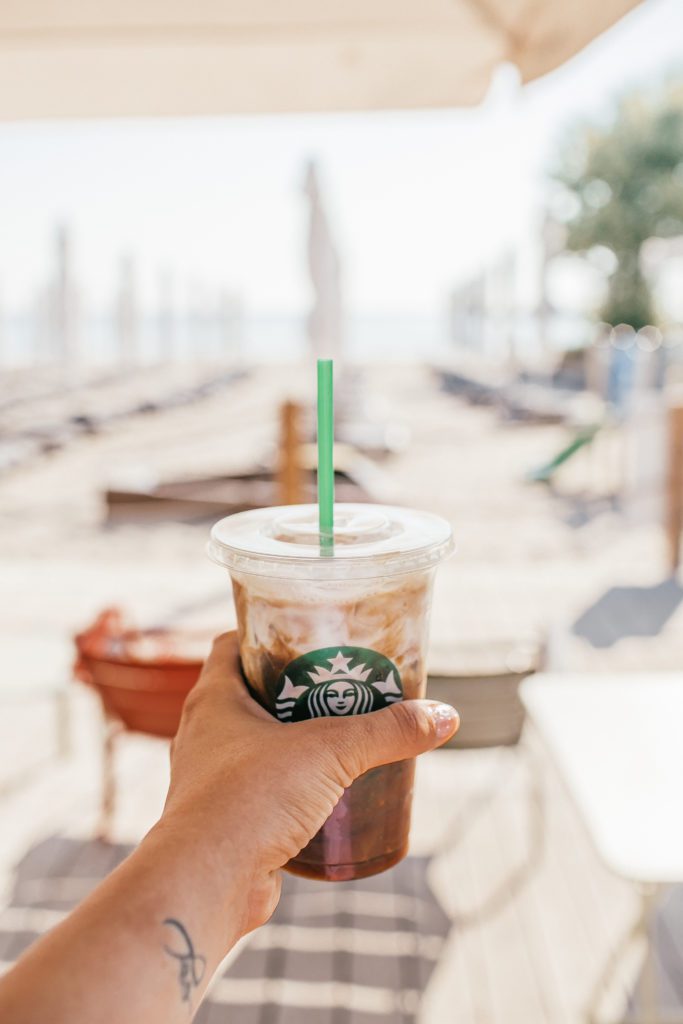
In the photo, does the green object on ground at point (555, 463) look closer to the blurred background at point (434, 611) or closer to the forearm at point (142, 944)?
the blurred background at point (434, 611)

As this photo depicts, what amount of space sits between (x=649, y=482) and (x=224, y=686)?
21.0ft

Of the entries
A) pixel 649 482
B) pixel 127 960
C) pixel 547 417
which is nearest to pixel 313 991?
pixel 127 960

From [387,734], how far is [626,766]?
130 centimetres

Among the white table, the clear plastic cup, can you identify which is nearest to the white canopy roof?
the clear plastic cup

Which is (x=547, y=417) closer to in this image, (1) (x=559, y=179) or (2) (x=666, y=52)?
(1) (x=559, y=179)

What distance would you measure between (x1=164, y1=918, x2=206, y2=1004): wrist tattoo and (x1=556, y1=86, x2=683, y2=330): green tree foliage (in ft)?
98.6

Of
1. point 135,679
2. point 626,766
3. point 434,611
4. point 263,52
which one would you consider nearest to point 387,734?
point 626,766

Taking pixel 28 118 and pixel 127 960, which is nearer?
pixel 127 960

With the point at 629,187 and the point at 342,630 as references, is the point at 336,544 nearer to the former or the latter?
the point at 342,630

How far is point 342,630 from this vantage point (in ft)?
3.26

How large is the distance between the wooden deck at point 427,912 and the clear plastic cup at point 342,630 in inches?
48.9

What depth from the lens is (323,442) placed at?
103 centimetres

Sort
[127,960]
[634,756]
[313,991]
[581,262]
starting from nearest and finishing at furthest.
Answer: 1. [127,960]
2. [634,756]
3. [313,991]
4. [581,262]

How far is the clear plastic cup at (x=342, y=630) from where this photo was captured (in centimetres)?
99
